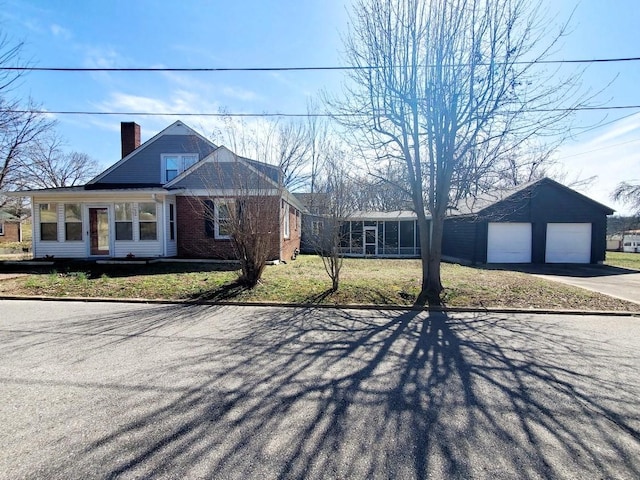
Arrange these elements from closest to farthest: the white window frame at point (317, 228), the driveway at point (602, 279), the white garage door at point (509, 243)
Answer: the white window frame at point (317, 228), the driveway at point (602, 279), the white garage door at point (509, 243)

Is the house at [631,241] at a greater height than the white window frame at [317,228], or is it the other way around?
the white window frame at [317,228]

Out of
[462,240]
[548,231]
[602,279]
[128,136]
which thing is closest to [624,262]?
[548,231]

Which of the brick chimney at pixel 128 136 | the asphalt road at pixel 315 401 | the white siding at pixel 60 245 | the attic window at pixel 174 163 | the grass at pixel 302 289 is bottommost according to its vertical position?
the asphalt road at pixel 315 401

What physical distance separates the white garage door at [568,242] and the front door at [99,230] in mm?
20878

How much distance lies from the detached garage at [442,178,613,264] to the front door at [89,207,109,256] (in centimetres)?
1634

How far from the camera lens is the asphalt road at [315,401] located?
7.92 feet

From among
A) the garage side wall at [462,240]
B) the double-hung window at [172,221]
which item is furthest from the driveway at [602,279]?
the double-hung window at [172,221]

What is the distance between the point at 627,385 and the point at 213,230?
1337 cm

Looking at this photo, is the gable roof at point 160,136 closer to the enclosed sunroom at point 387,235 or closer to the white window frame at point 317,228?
the white window frame at point 317,228

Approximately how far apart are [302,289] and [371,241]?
48.4 feet

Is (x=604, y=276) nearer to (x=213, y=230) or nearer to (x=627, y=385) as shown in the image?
(x=627, y=385)

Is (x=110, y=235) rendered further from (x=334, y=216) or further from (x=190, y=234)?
(x=334, y=216)

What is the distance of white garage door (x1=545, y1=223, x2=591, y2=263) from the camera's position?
17.1 m

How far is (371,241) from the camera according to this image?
2295 centimetres
